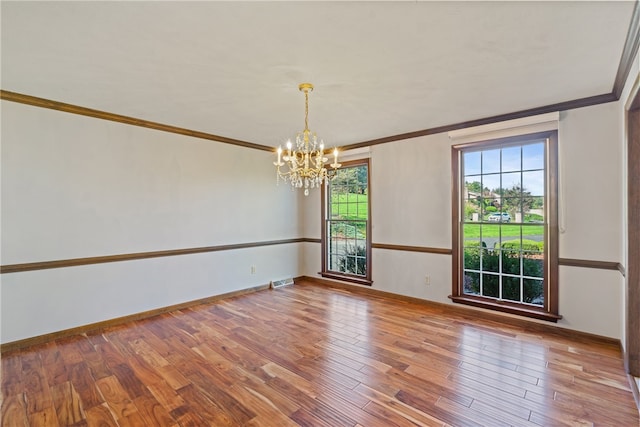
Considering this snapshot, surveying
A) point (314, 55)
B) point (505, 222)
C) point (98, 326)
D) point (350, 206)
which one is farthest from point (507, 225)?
point (98, 326)

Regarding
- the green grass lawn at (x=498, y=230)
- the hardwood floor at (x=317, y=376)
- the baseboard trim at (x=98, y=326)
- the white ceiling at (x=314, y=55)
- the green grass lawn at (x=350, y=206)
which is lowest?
the hardwood floor at (x=317, y=376)

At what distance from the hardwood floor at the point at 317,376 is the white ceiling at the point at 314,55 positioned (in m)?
2.53

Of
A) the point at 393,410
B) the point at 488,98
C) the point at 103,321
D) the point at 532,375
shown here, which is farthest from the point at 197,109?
the point at 532,375

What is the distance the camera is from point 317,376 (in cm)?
246

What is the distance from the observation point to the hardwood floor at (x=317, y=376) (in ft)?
6.53

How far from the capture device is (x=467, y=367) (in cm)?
258

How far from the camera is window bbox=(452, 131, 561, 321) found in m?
3.37

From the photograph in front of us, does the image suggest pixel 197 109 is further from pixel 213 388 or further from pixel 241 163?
pixel 213 388

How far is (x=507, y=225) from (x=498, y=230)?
0.12 meters

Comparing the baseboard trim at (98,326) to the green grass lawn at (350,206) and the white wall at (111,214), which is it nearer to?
the white wall at (111,214)

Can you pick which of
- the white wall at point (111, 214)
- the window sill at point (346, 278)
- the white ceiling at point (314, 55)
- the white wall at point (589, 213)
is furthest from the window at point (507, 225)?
the white wall at point (111, 214)

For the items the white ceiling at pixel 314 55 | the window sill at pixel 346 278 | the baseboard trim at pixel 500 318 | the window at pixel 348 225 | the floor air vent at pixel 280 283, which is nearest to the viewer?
the white ceiling at pixel 314 55

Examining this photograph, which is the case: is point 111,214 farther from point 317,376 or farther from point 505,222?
point 505,222

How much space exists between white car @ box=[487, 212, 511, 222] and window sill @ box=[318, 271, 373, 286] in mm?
2043
